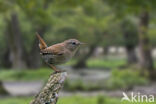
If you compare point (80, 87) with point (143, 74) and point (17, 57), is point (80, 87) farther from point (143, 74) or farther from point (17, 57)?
point (17, 57)

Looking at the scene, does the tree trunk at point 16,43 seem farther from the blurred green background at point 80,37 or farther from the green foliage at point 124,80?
the green foliage at point 124,80

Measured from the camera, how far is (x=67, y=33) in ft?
112

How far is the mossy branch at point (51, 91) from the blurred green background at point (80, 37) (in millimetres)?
9142

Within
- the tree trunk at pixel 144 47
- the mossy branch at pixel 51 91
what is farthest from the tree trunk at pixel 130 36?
the mossy branch at pixel 51 91

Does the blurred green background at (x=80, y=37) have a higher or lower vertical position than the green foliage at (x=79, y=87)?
higher

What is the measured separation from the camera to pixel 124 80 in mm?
20812

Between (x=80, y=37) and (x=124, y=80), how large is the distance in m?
14.5

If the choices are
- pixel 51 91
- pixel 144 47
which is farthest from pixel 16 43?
pixel 51 91

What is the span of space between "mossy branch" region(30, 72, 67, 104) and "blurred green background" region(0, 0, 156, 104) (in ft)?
30.0

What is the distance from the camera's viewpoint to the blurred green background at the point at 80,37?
49.5ft

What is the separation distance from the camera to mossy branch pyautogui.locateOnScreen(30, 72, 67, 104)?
273 centimetres

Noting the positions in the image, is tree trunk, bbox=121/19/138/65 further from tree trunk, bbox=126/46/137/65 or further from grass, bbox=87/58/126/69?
grass, bbox=87/58/126/69

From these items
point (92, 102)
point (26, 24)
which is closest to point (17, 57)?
point (26, 24)

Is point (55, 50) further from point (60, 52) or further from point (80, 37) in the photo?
point (80, 37)
